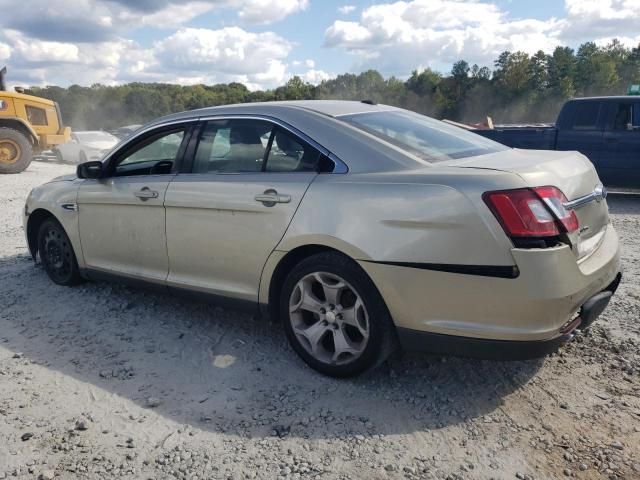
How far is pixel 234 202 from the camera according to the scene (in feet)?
11.8

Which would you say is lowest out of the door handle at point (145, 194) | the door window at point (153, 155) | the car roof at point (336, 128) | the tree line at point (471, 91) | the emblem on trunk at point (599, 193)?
the tree line at point (471, 91)

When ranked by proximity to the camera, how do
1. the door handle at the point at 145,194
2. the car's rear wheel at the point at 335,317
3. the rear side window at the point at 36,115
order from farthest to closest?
the rear side window at the point at 36,115
the door handle at the point at 145,194
the car's rear wheel at the point at 335,317

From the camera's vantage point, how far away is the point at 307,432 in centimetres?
286

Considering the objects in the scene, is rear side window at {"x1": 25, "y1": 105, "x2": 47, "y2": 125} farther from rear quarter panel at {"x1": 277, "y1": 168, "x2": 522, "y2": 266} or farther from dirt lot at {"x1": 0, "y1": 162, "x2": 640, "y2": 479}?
rear quarter panel at {"x1": 277, "y1": 168, "x2": 522, "y2": 266}

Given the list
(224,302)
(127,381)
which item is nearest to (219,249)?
(224,302)

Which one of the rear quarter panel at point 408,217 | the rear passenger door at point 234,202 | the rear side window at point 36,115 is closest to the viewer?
the rear quarter panel at point 408,217

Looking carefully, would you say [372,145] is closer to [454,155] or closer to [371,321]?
[454,155]

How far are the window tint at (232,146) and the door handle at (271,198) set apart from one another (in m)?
0.25

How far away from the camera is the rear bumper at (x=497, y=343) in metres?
2.79

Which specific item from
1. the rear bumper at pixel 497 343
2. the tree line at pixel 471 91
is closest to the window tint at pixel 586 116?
the rear bumper at pixel 497 343

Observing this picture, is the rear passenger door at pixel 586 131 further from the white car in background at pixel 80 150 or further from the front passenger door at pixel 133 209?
the white car in background at pixel 80 150

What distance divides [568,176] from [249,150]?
1.92m

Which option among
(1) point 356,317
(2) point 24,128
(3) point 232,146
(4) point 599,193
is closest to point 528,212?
(4) point 599,193

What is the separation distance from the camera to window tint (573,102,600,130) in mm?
9688
